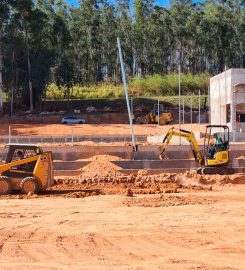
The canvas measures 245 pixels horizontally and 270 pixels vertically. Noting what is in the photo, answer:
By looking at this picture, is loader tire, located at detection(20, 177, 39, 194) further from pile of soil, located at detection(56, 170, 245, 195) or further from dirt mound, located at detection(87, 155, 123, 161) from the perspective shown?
dirt mound, located at detection(87, 155, 123, 161)

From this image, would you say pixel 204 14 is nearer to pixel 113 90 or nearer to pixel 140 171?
pixel 113 90

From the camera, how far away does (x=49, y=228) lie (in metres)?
10.7

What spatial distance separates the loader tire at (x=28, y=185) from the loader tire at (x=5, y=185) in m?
0.35

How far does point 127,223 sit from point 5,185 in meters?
5.77

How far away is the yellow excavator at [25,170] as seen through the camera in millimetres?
15734

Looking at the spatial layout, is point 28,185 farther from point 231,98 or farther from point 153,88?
point 153,88

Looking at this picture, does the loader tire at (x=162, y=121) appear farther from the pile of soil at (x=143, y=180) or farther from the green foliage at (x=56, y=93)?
the pile of soil at (x=143, y=180)

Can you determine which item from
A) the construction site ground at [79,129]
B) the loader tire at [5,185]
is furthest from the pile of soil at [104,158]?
the construction site ground at [79,129]

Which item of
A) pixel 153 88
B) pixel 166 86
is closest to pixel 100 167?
pixel 153 88

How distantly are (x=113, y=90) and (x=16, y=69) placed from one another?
1501 cm

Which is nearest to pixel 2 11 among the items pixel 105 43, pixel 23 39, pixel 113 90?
pixel 23 39

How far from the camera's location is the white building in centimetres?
3738

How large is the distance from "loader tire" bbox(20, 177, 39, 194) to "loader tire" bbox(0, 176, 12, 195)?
346 mm

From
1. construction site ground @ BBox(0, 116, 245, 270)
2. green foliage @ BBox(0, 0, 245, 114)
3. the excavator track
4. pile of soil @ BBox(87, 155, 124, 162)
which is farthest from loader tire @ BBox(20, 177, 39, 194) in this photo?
green foliage @ BBox(0, 0, 245, 114)
